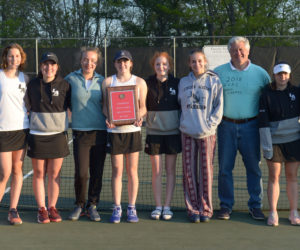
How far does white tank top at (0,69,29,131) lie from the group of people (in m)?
0.01

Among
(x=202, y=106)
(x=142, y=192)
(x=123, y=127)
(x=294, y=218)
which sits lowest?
(x=142, y=192)

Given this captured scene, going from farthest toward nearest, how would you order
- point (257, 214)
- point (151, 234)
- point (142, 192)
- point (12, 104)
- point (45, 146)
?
point (142, 192)
point (257, 214)
point (45, 146)
point (12, 104)
point (151, 234)

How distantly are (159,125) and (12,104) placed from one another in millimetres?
1549

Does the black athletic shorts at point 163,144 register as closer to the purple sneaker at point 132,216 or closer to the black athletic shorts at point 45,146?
the purple sneaker at point 132,216

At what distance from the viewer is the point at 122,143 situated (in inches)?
189

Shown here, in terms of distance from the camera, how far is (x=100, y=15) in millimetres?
29141

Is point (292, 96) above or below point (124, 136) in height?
above

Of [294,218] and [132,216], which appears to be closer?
[294,218]

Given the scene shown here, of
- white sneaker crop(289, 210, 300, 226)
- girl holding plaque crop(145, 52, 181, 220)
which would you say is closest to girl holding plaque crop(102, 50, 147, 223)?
girl holding plaque crop(145, 52, 181, 220)

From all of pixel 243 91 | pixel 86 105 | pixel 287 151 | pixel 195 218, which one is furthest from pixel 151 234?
pixel 243 91

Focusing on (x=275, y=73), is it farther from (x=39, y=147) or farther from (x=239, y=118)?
(x=39, y=147)

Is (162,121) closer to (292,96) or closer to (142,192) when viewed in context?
(292,96)

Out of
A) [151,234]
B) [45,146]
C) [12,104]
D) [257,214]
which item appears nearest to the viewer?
[151,234]

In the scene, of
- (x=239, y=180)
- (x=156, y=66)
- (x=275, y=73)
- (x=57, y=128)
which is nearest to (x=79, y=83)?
(x=57, y=128)
